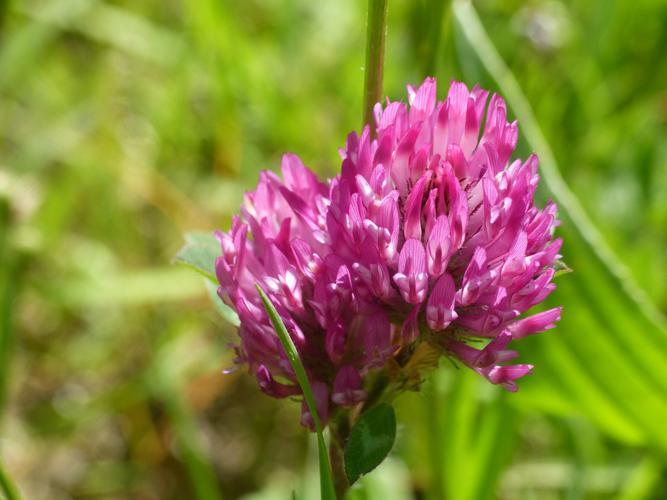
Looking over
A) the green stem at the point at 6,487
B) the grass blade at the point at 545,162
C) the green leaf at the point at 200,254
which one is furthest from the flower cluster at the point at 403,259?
the grass blade at the point at 545,162

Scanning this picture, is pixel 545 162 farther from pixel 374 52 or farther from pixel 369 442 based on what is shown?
pixel 369 442

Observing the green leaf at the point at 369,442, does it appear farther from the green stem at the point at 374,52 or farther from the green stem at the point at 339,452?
the green stem at the point at 374,52

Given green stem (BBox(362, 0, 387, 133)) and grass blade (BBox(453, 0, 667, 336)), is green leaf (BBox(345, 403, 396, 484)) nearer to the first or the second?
green stem (BBox(362, 0, 387, 133))

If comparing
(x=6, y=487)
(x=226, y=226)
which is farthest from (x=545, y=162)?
(x=226, y=226)

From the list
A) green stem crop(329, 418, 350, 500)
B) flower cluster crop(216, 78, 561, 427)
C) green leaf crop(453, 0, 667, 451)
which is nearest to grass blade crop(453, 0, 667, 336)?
green leaf crop(453, 0, 667, 451)

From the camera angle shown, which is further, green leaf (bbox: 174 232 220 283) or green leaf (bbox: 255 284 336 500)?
green leaf (bbox: 174 232 220 283)

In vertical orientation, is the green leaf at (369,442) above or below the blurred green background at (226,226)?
below

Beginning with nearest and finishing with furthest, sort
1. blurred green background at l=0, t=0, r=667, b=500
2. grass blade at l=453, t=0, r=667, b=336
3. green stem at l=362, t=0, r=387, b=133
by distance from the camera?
green stem at l=362, t=0, r=387, b=133 < grass blade at l=453, t=0, r=667, b=336 < blurred green background at l=0, t=0, r=667, b=500
